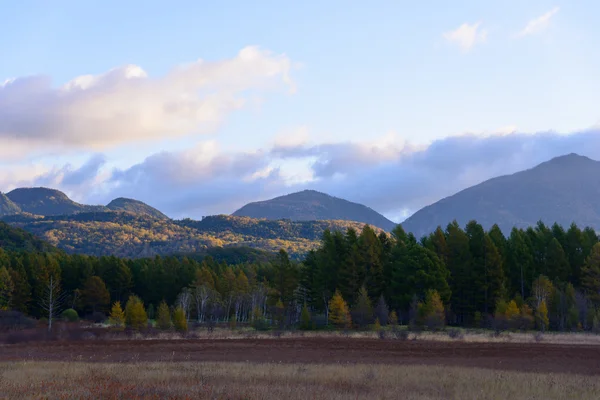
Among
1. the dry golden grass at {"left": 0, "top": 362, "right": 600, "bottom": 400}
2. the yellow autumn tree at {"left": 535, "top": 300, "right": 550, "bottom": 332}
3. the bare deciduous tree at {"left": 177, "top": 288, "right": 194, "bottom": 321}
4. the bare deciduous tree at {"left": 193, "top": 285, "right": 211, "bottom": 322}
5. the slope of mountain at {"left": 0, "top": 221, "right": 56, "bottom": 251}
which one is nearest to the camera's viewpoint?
the dry golden grass at {"left": 0, "top": 362, "right": 600, "bottom": 400}

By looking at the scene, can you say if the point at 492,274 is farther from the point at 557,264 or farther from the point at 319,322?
the point at 319,322

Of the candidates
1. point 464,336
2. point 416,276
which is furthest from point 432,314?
point 416,276

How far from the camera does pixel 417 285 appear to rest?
67.0 m

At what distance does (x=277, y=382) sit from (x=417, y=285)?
4781 centimetres

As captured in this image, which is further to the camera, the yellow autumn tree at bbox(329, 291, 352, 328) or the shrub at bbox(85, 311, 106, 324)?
the shrub at bbox(85, 311, 106, 324)

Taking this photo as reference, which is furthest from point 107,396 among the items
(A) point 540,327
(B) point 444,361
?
(A) point 540,327

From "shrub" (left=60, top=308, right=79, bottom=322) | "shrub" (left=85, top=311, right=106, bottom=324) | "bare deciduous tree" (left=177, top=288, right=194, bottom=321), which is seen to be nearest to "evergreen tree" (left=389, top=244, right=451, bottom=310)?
"bare deciduous tree" (left=177, top=288, right=194, bottom=321)

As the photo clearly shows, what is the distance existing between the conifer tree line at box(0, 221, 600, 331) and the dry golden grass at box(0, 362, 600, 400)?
33936 millimetres

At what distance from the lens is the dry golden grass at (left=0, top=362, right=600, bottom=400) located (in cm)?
1834

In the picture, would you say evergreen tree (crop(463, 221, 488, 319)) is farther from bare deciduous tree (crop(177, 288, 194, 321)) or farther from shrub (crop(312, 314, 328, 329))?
bare deciduous tree (crop(177, 288, 194, 321))

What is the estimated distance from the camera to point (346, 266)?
2813 inches

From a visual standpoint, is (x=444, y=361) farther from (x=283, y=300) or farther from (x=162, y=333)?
(x=283, y=300)

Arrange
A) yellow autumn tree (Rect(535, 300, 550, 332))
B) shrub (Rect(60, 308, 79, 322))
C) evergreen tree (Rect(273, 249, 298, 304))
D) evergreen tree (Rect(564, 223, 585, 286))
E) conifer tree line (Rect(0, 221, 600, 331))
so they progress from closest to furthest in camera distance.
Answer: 1. yellow autumn tree (Rect(535, 300, 550, 332))
2. conifer tree line (Rect(0, 221, 600, 331))
3. evergreen tree (Rect(564, 223, 585, 286))
4. evergreen tree (Rect(273, 249, 298, 304))
5. shrub (Rect(60, 308, 79, 322))

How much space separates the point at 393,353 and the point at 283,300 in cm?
4448
